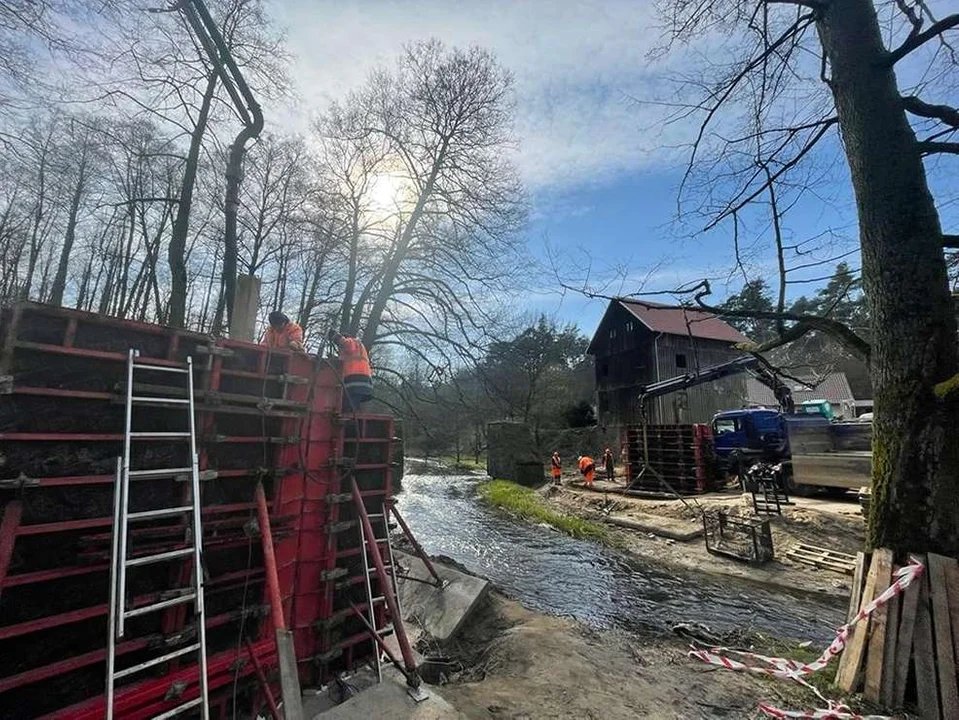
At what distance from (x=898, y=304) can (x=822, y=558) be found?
8173 millimetres

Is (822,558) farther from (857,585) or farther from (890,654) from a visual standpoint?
(890,654)

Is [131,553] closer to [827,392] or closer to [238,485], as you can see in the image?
[238,485]

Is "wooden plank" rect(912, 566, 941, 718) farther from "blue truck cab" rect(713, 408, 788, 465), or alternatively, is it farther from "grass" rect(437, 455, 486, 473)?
"grass" rect(437, 455, 486, 473)

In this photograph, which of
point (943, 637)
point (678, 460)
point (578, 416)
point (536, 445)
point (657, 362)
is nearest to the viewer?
point (943, 637)

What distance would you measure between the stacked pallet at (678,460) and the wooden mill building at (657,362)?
762 centimetres

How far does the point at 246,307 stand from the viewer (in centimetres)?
645

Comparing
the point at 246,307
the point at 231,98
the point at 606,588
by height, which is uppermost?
the point at 231,98

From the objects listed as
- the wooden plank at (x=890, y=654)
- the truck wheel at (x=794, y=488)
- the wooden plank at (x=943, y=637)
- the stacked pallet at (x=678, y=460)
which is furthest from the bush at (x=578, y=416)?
the wooden plank at (x=943, y=637)

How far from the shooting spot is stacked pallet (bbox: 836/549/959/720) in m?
3.68

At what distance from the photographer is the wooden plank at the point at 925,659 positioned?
368 centimetres

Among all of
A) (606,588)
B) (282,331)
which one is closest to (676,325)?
(606,588)

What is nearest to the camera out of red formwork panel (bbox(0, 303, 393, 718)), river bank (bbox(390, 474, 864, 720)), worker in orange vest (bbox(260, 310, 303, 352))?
red formwork panel (bbox(0, 303, 393, 718))

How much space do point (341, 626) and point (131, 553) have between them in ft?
8.96

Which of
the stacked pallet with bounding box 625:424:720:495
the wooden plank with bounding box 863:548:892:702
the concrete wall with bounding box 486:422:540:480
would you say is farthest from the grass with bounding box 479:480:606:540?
the wooden plank with bounding box 863:548:892:702
